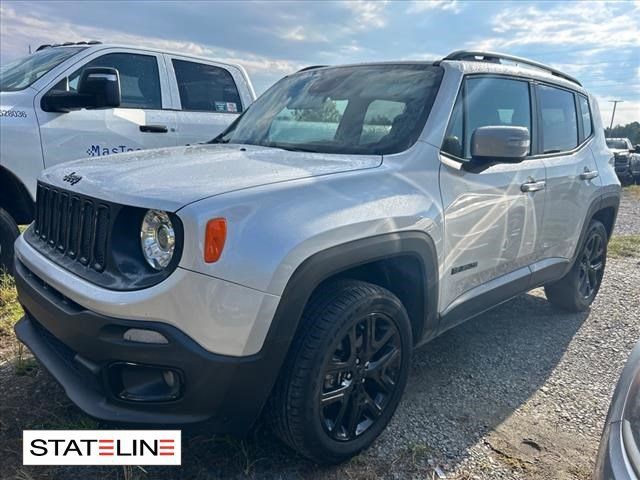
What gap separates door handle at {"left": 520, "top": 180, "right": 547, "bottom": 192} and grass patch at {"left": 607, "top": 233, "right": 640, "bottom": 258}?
4459 millimetres

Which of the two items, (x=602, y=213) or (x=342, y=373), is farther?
(x=602, y=213)

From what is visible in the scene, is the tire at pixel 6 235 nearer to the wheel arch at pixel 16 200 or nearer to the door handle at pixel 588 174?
the wheel arch at pixel 16 200

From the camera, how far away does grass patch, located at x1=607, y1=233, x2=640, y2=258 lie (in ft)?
23.9

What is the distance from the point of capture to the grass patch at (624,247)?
7.29 m

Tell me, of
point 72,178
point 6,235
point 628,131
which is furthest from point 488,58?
point 628,131

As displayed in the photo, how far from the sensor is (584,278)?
466 cm

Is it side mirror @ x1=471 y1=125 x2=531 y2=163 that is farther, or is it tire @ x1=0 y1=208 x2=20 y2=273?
tire @ x1=0 y1=208 x2=20 y2=273

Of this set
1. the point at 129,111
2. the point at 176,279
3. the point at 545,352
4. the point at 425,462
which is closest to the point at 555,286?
the point at 545,352

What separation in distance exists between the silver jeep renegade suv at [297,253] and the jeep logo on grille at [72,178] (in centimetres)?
1

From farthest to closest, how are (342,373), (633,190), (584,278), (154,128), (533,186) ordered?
(633,190)
(154,128)
(584,278)
(533,186)
(342,373)

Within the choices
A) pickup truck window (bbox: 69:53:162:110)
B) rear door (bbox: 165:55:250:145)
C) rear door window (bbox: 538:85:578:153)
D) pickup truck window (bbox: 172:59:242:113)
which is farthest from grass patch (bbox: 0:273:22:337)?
rear door window (bbox: 538:85:578:153)

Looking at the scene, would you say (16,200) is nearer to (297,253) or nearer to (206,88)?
(206,88)

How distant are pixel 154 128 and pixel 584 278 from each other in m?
4.25

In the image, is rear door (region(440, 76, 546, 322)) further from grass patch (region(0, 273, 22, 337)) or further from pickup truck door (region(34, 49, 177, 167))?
pickup truck door (region(34, 49, 177, 167))
